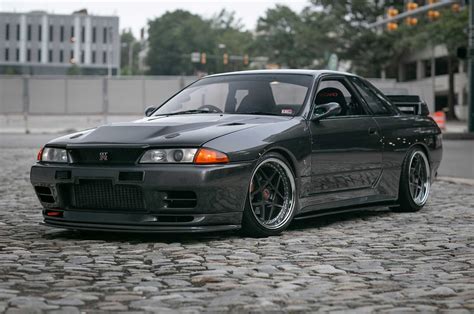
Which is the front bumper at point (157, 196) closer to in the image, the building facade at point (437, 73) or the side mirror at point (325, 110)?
the side mirror at point (325, 110)

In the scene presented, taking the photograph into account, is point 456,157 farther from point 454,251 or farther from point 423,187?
point 454,251

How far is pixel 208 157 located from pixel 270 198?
0.83 meters

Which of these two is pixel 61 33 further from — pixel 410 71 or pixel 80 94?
pixel 80 94

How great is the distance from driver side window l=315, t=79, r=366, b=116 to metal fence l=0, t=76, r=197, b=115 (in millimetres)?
31029

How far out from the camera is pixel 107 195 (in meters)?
6.46

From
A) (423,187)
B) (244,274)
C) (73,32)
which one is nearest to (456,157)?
(423,187)

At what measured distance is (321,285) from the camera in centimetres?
480

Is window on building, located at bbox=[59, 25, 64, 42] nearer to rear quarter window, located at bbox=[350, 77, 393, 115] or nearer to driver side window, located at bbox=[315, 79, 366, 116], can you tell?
rear quarter window, located at bbox=[350, 77, 393, 115]

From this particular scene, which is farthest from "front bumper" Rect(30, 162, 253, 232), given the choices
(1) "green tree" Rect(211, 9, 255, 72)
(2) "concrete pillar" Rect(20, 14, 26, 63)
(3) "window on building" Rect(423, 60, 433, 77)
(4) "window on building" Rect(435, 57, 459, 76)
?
(2) "concrete pillar" Rect(20, 14, 26, 63)

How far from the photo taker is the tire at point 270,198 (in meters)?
6.69

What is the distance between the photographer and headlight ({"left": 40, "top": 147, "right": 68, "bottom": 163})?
6.73 m

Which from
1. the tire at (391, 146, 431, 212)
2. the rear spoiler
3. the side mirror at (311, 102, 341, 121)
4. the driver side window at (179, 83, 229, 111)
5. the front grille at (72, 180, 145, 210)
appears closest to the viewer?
the front grille at (72, 180, 145, 210)

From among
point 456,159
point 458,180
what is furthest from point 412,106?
point 456,159

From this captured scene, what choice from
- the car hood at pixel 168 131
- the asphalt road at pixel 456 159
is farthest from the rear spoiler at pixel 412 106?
the asphalt road at pixel 456 159
